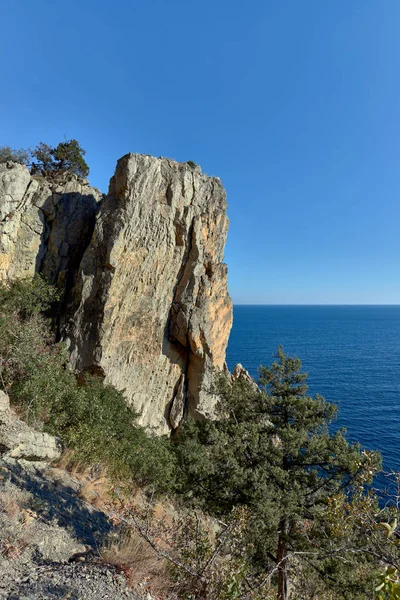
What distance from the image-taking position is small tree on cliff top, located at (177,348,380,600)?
11023mm

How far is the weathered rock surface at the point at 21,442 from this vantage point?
9.15 meters

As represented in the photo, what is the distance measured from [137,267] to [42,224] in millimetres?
8277

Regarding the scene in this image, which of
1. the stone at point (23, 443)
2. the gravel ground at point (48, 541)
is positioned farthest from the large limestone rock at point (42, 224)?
the gravel ground at point (48, 541)

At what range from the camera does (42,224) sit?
2486 cm

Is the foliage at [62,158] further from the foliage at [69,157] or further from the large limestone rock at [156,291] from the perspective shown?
the large limestone rock at [156,291]

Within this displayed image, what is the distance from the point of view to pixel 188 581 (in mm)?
5695

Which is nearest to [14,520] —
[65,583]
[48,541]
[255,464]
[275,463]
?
[48,541]

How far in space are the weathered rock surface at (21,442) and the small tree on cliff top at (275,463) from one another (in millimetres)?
5742

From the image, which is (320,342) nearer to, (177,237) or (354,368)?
(354,368)

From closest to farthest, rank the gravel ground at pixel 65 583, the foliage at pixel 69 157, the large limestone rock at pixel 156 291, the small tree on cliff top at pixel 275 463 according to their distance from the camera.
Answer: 1. the gravel ground at pixel 65 583
2. the small tree on cliff top at pixel 275 463
3. the large limestone rock at pixel 156 291
4. the foliage at pixel 69 157

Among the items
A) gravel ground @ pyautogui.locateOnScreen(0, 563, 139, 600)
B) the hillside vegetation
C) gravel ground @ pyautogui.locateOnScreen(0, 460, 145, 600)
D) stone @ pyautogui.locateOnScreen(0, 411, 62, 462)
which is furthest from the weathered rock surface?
gravel ground @ pyautogui.locateOnScreen(0, 563, 139, 600)

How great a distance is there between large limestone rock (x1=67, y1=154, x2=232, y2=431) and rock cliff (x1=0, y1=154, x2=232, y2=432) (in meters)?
0.08

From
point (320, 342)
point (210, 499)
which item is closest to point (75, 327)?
point (210, 499)

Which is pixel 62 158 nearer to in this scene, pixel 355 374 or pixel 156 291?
pixel 156 291
